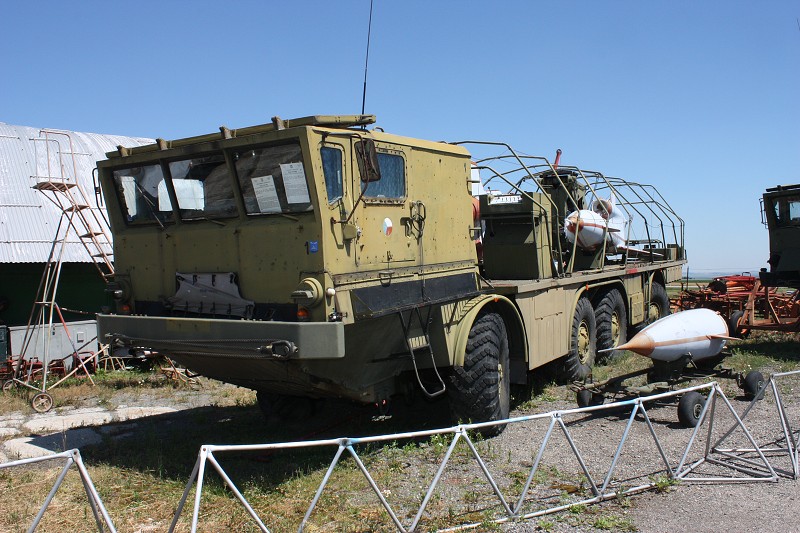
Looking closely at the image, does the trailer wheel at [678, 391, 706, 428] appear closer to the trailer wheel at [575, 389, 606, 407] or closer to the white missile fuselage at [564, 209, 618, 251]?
the trailer wheel at [575, 389, 606, 407]

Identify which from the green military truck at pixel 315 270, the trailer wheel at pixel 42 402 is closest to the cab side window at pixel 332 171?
the green military truck at pixel 315 270

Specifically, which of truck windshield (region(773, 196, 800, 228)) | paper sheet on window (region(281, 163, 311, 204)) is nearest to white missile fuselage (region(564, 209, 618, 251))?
truck windshield (region(773, 196, 800, 228))

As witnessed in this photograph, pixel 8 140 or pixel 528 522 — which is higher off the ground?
pixel 8 140

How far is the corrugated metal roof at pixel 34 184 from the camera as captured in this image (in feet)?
42.2

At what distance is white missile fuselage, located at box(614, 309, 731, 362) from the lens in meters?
8.25

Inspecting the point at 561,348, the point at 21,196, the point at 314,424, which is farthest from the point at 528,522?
the point at 21,196

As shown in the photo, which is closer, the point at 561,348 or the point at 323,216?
the point at 323,216

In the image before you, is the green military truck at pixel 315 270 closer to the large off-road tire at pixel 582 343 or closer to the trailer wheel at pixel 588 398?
the trailer wheel at pixel 588 398

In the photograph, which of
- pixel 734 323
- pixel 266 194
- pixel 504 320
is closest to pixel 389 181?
pixel 266 194

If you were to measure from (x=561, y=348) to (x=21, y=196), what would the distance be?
10.8m

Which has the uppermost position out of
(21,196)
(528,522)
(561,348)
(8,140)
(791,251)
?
(8,140)

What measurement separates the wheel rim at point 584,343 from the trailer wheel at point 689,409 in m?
2.59

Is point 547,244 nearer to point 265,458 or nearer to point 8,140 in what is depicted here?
point 265,458

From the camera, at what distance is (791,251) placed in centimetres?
1277
